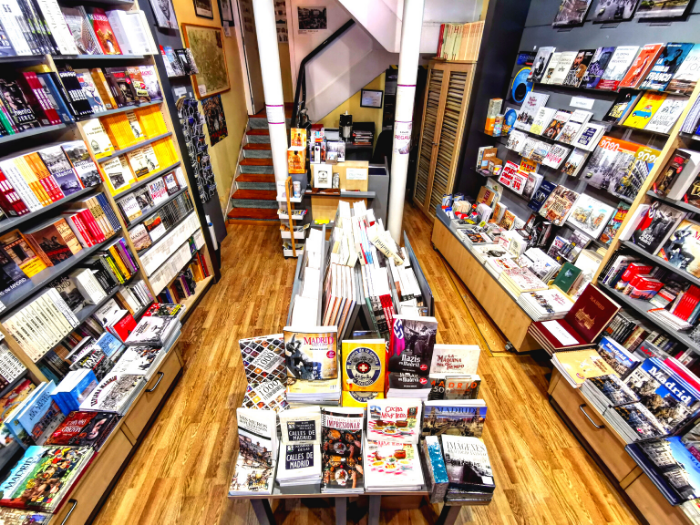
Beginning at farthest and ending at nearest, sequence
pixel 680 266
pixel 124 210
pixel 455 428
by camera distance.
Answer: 1. pixel 124 210
2. pixel 680 266
3. pixel 455 428

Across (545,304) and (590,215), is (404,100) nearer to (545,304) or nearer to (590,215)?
(590,215)

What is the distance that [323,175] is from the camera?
391cm

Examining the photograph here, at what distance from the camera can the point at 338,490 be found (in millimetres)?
1569

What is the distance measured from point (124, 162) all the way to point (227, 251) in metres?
2.22

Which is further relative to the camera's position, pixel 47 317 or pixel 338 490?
pixel 47 317

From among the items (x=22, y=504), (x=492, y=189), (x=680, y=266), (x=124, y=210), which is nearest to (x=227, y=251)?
(x=124, y=210)

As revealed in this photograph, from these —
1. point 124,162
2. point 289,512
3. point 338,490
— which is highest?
point 124,162

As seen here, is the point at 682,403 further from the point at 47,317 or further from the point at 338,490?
the point at 47,317

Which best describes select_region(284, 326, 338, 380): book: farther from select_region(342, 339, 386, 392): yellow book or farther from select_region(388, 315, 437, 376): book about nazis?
select_region(388, 315, 437, 376): book about nazis

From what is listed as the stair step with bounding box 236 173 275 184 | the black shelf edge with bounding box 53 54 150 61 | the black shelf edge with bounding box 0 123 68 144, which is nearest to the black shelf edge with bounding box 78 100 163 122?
the black shelf edge with bounding box 0 123 68 144

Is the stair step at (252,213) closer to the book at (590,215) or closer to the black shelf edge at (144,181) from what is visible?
the black shelf edge at (144,181)

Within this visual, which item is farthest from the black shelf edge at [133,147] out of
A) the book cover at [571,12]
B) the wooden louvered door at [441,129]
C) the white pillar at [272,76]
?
the book cover at [571,12]

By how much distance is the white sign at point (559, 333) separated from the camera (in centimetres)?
252

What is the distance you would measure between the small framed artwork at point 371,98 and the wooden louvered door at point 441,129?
4.85 ft
